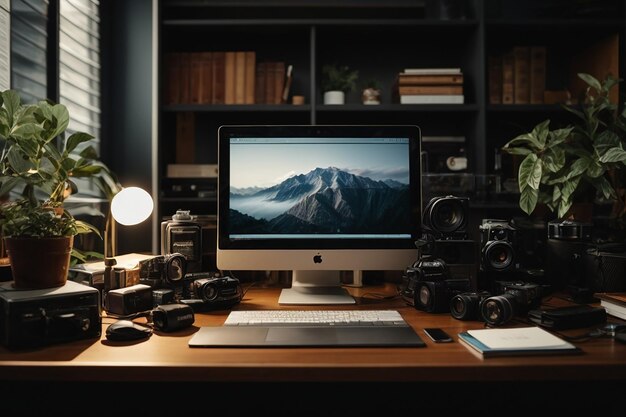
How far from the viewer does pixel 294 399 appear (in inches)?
57.6

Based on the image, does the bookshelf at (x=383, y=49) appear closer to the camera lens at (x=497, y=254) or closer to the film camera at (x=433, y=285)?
the camera lens at (x=497, y=254)

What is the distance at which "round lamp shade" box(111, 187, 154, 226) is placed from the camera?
4.81 feet

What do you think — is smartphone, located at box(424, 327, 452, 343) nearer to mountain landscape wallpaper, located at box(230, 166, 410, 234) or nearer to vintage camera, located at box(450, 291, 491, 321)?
vintage camera, located at box(450, 291, 491, 321)

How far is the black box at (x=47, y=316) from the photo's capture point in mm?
892

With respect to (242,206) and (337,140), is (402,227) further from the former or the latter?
(242,206)

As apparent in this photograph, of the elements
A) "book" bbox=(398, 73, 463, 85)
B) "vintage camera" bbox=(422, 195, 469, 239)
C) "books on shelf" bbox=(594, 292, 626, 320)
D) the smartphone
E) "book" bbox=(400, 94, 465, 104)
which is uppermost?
"book" bbox=(398, 73, 463, 85)

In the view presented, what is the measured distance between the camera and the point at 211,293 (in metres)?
1.25

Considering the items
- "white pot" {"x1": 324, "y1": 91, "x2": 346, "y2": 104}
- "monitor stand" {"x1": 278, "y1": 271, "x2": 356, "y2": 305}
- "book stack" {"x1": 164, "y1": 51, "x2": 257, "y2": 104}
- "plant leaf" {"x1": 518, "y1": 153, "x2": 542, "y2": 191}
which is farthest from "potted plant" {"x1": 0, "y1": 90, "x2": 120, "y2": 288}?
"plant leaf" {"x1": 518, "y1": 153, "x2": 542, "y2": 191}

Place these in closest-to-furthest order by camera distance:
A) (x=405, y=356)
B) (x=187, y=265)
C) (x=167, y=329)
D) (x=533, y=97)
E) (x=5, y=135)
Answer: (x=405, y=356) < (x=167, y=329) < (x=5, y=135) < (x=187, y=265) < (x=533, y=97)

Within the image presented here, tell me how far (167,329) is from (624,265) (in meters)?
1.32

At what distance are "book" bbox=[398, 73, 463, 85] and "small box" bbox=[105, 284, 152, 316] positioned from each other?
183cm

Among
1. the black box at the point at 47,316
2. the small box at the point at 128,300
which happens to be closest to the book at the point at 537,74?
the small box at the point at 128,300

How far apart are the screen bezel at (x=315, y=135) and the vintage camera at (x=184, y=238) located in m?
0.15

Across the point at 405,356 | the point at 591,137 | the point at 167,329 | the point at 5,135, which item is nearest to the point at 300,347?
the point at 405,356
